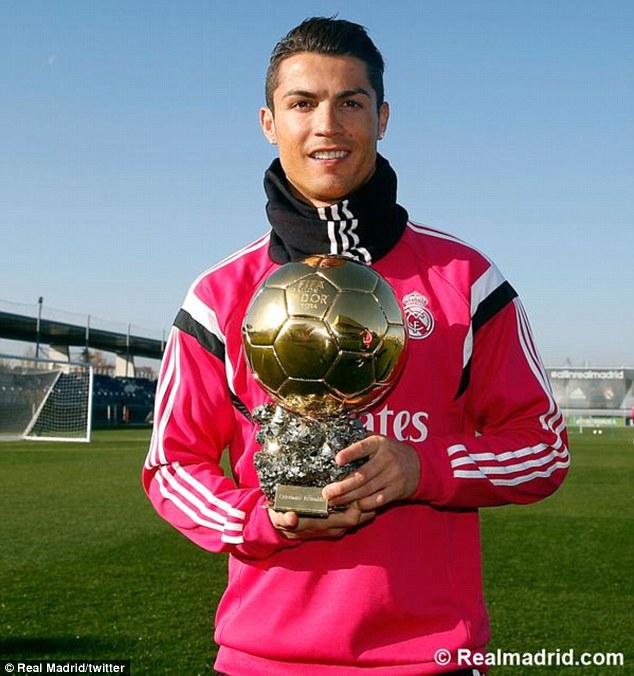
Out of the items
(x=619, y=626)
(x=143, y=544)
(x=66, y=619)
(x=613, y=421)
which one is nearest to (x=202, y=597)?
(x=66, y=619)

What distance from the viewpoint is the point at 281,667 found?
59.4 inches

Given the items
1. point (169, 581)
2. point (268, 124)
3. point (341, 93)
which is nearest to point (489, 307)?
point (341, 93)

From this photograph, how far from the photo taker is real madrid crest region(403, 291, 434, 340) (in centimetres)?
161

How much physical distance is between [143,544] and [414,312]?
5914 mm

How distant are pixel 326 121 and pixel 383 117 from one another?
0.23 metres

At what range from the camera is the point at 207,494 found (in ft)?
5.02

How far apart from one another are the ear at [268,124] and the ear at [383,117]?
0.72 feet

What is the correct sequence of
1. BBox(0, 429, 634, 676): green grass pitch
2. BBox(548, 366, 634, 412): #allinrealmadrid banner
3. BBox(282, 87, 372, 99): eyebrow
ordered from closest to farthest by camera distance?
BBox(282, 87, 372, 99): eyebrow → BBox(0, 429, 634, 676): green grass pitch → BBox(548, 366, 634, 412): #allinrealmadrid banner

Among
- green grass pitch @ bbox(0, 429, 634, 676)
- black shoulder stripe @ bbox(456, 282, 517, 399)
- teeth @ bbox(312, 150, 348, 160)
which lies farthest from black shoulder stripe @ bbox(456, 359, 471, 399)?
green grass pitch @ bbox(0, 429, 634, 676)

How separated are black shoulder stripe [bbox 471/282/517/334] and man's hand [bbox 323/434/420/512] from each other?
0.35 meters

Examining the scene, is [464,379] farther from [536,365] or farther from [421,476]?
[421,476]

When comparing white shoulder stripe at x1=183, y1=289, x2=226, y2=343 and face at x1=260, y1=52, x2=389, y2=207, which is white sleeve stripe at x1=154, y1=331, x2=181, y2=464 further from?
face at x1=260, y1=52, x2=389, y2=207

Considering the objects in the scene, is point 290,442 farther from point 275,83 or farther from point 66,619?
point 66,619

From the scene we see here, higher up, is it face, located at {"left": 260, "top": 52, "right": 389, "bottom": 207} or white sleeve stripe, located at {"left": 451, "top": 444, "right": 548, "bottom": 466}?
face, located at {"left": 260, "top": 52, "right": 389, "bottom": 207}
